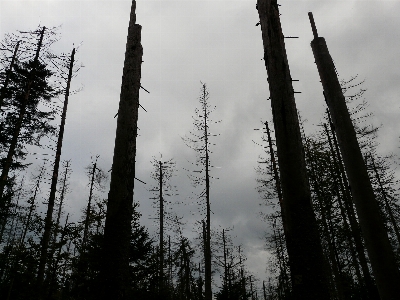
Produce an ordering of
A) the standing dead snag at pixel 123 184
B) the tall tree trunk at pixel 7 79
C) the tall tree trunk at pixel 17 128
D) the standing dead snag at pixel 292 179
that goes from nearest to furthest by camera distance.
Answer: the standing dead snag at pixel 292 179 < the standing dead snag at pixel 123 184 < the tall tree trunk at pixel 17 128 < the tall tree trunk at pixel 7 79

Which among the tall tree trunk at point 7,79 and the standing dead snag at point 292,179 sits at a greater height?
the tall tree trunk at point 7,79

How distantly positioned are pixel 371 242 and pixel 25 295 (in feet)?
46.4

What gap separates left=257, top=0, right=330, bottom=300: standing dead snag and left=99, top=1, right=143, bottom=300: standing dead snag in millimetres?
3427

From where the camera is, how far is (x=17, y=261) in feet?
32.4

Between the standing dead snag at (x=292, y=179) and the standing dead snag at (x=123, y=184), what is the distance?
3427 millimetres

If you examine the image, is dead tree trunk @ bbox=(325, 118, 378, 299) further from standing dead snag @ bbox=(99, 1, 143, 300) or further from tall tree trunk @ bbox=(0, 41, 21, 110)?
tall tree trunk @ bbox=(0, 41, 21, 110)

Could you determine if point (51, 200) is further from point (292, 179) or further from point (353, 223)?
point (353, 223)

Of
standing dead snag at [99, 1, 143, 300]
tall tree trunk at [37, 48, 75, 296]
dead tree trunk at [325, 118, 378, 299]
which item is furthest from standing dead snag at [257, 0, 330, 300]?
dead tree trunk at [325, 118, 378, 299]

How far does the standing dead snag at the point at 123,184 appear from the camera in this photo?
5090 mm

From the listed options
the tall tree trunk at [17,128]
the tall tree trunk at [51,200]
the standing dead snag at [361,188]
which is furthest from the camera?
the tall tree trunk at [17,128]

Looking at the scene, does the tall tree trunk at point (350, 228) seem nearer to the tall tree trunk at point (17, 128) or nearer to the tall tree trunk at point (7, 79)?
the tall tree trunk at point (17, 128)

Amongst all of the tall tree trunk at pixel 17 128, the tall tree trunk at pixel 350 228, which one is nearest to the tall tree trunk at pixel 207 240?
the tall tree trunk at pixel 350 228

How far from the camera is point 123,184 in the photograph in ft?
19.0

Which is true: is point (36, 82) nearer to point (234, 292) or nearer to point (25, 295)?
point (25, 295)
